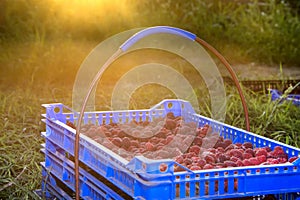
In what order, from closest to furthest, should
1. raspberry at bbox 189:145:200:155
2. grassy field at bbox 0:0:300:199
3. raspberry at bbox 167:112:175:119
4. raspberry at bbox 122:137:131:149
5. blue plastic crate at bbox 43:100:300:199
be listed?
blue plastic crate at bbox 43:100:300:199 < raspberry at bbox 189:145:200:155 < raspberry at bbox 122:137:131:149 < raspberry at bbox 167:112:175:119 < grassy field at bbox 0:0:300:199

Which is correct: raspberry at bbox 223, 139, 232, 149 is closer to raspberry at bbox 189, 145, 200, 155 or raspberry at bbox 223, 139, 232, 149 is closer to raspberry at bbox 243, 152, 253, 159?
raspberry at bbox 189, 145, 200, 155

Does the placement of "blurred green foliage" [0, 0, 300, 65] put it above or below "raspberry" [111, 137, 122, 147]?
above

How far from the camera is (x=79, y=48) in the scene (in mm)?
6590

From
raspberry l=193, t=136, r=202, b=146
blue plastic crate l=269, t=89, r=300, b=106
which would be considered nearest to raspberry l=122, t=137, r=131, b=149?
raspberry l=193, t=136, r=202, b=146

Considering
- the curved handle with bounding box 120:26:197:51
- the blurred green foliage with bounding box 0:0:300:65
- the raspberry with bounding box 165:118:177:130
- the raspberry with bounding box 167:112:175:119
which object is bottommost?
the raspberry with bounding box 165:118:177:130

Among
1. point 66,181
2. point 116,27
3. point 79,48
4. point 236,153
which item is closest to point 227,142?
point 236,153

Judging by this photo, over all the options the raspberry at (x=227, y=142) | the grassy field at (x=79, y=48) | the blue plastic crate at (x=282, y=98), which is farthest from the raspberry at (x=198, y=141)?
the blue plastic crate at (x=282, y=98)

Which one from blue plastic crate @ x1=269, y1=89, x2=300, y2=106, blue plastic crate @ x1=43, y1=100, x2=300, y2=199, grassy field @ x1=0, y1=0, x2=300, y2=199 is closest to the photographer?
blue plastic crate @ x1=43, y1=100, x2=300, y2=199

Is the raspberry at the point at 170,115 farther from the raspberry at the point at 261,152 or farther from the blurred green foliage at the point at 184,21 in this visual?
the blurred green foliage at the point at 184,21

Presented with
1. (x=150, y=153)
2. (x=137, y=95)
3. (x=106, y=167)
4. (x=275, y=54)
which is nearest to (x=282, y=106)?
(x=137, y=95)

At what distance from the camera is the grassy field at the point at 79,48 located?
4.01 metres

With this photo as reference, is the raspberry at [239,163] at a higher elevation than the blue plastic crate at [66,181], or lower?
higher

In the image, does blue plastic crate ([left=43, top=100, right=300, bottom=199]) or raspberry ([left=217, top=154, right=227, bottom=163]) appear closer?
blue plastic crate ([left=43, top=100, right=300, bottom=199])

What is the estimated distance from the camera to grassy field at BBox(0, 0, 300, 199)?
401cm
